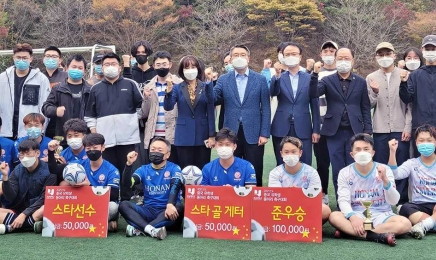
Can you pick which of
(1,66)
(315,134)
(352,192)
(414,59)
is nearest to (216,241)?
(352,192)

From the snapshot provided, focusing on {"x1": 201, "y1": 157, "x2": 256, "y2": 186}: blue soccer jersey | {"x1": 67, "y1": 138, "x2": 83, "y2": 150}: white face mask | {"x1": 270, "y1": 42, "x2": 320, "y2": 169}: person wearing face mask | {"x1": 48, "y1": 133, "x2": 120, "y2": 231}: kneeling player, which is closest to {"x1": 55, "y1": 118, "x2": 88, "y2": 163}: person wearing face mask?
{"x1": 67, "y1": 138, "x2": 83, "y2": 150}: white face mask

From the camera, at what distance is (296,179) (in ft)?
18.2

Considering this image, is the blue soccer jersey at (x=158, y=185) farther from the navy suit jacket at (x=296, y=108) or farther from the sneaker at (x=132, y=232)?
the navy suit jacket at (x=296, y=108)

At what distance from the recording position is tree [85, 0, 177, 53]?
32312 mm

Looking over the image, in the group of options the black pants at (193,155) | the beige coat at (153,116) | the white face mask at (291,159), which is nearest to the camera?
the white face mask at (291,159)

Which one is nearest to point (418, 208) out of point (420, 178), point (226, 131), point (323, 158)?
point (420, 178)

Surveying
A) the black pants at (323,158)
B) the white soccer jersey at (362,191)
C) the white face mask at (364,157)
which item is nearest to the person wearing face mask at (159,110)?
the black pants at (323,158)

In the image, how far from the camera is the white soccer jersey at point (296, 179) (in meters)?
5.54

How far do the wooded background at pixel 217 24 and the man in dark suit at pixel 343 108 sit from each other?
2568 cm

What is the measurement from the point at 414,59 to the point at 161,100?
3379 mm

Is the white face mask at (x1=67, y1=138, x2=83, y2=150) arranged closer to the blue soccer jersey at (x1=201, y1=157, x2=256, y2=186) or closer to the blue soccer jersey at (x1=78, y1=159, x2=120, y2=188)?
the blue soccer jersey at (x1=78, y1=159, x2=120, y2=188)

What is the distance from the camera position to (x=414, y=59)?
6.84 metres

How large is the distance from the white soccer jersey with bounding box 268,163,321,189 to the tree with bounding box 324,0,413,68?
27.1m

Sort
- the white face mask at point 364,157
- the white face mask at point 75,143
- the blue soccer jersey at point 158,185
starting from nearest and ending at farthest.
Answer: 1. the white face mask at point 364,157
2. the blue soccer jersey at point 158,185
3. the white face mask at point 75,143
